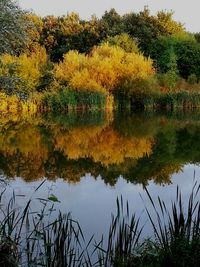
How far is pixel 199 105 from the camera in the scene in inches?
1383

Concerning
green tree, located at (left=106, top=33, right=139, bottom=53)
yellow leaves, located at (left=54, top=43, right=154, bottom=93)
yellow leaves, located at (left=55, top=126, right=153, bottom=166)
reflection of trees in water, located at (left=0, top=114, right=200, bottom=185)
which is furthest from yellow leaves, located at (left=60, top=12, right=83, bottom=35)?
yellow leaves, located at (left=55, top=126, right=153, bottom=166)

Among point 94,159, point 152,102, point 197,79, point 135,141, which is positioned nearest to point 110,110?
point 152,102

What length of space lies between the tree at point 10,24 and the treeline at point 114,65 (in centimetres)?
1962

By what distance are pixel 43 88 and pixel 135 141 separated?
68.6 ft

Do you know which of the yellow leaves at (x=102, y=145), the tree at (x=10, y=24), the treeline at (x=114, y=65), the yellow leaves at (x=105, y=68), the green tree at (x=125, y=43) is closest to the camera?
the tree at (x=10, y=24)

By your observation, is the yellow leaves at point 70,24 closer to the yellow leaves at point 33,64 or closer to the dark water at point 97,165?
the yellow leaves at point 33,64

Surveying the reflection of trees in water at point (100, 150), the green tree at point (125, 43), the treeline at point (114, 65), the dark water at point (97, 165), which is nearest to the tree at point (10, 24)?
the dark water at point (97, 165)

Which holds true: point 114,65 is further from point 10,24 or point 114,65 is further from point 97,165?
point 10,24

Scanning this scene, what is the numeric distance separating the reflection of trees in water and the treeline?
9.06 meters

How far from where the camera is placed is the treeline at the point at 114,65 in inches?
1334

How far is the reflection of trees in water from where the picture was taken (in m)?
11.2

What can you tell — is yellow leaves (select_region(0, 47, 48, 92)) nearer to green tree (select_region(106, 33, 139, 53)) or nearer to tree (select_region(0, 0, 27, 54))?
green tree (select_region(106, 33, 139, 53))

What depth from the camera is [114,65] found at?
118ft

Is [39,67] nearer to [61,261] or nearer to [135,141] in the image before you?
[135,141]
